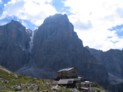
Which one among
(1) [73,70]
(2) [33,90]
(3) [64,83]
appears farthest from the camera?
(1) [73,70]

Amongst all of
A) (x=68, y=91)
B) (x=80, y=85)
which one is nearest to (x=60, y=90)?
(x=68, y=91)

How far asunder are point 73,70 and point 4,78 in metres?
60.5

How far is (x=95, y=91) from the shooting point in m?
112

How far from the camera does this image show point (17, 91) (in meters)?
79.5

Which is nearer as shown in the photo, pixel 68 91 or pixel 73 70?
pixel 68 91

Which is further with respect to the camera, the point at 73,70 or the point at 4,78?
the point at 73,70

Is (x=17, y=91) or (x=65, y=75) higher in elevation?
(x=65, y=75)

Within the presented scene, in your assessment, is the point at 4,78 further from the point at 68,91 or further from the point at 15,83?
the point at 68,91

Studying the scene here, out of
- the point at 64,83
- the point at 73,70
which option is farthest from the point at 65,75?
the point at 64,83

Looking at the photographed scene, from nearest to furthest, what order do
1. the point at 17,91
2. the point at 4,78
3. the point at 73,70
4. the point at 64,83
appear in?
1. the point at 17,91
2. the point at 4,78
3. the point at 64,83
4. the point at 73,70

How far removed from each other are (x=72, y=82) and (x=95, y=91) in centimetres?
1896

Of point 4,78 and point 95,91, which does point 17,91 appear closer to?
point 4,78

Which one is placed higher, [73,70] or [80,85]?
[73,70]

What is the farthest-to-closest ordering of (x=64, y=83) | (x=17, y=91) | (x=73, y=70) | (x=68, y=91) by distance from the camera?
(x=73, y=70)
(x=64, y=83)
(x=68, y=91)
(x=17, y=91)
